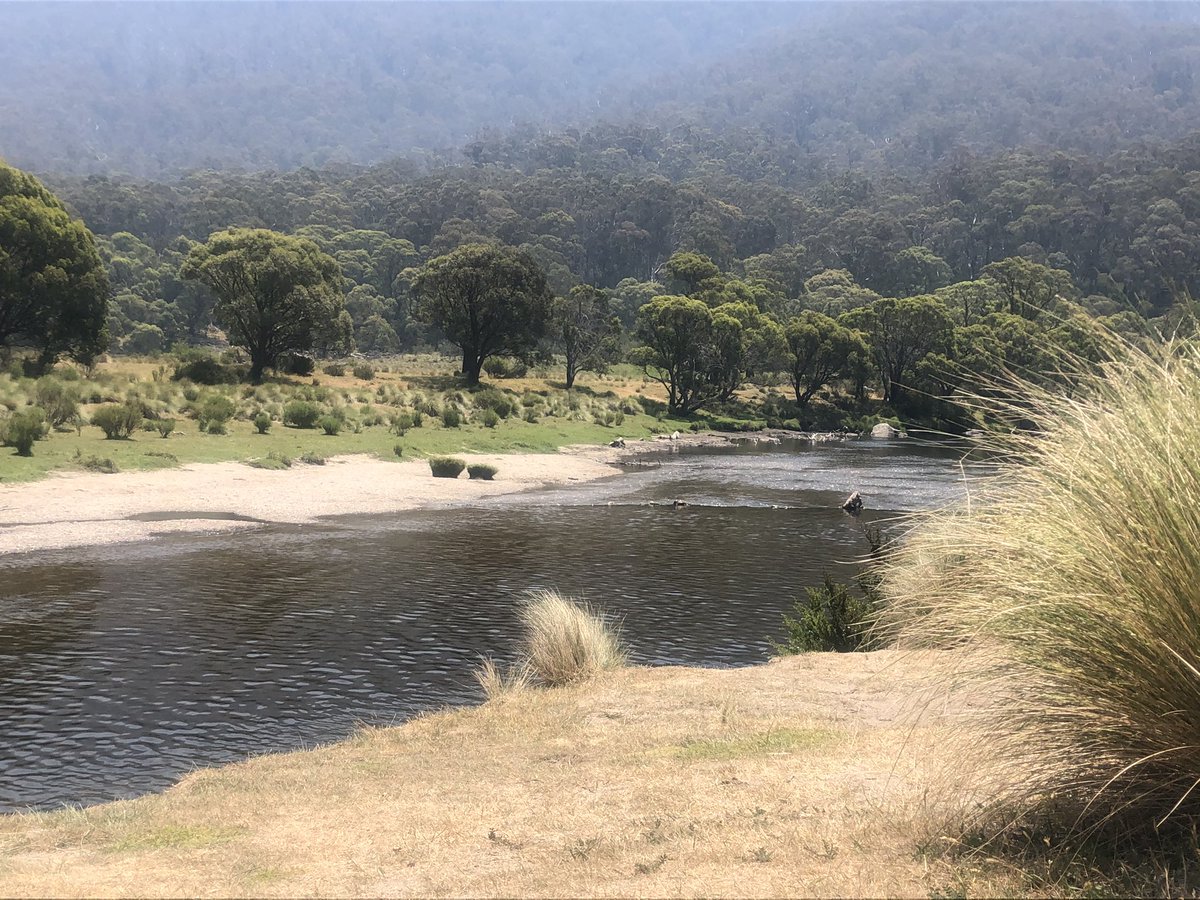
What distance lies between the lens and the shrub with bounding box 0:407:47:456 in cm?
2948

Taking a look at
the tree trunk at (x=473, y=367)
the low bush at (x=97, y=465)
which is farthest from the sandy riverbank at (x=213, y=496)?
the tree trunk at (x=473, y=367)

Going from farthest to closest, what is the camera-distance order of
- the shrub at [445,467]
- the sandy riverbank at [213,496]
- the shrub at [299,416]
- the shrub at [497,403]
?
1. the shrub at [497,403]
2. the shrub at [299,416]
3. the shrub at [445,467]
4. the sandy riverbank at [213,496]

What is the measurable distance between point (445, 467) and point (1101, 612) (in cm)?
3234

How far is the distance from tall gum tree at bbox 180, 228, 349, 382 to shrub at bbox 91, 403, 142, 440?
20732mm

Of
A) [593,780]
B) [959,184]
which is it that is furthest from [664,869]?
[959,184]

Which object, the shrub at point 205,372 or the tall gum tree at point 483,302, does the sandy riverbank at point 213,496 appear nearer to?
the shrub at point 205,372

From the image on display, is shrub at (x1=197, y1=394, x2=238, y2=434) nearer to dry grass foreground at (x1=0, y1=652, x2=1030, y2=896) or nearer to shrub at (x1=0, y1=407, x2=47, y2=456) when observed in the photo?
shrub at (x1=0, y1=407, x2=47, y2=456)

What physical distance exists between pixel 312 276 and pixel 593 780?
179ft

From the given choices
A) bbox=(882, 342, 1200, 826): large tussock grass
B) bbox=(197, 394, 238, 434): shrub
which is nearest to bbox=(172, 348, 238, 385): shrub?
bbox=(197, 394, 238, 434): shrub

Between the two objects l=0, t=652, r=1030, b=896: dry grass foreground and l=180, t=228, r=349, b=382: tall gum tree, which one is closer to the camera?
l=0, t=652, r=1030, b=896: dry grass foreground

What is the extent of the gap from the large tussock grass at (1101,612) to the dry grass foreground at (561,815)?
0.92 metres

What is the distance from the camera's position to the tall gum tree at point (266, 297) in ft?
186

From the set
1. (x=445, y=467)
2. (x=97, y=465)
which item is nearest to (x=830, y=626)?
(x=97, y=465)

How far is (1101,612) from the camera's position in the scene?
5664 millimetres
